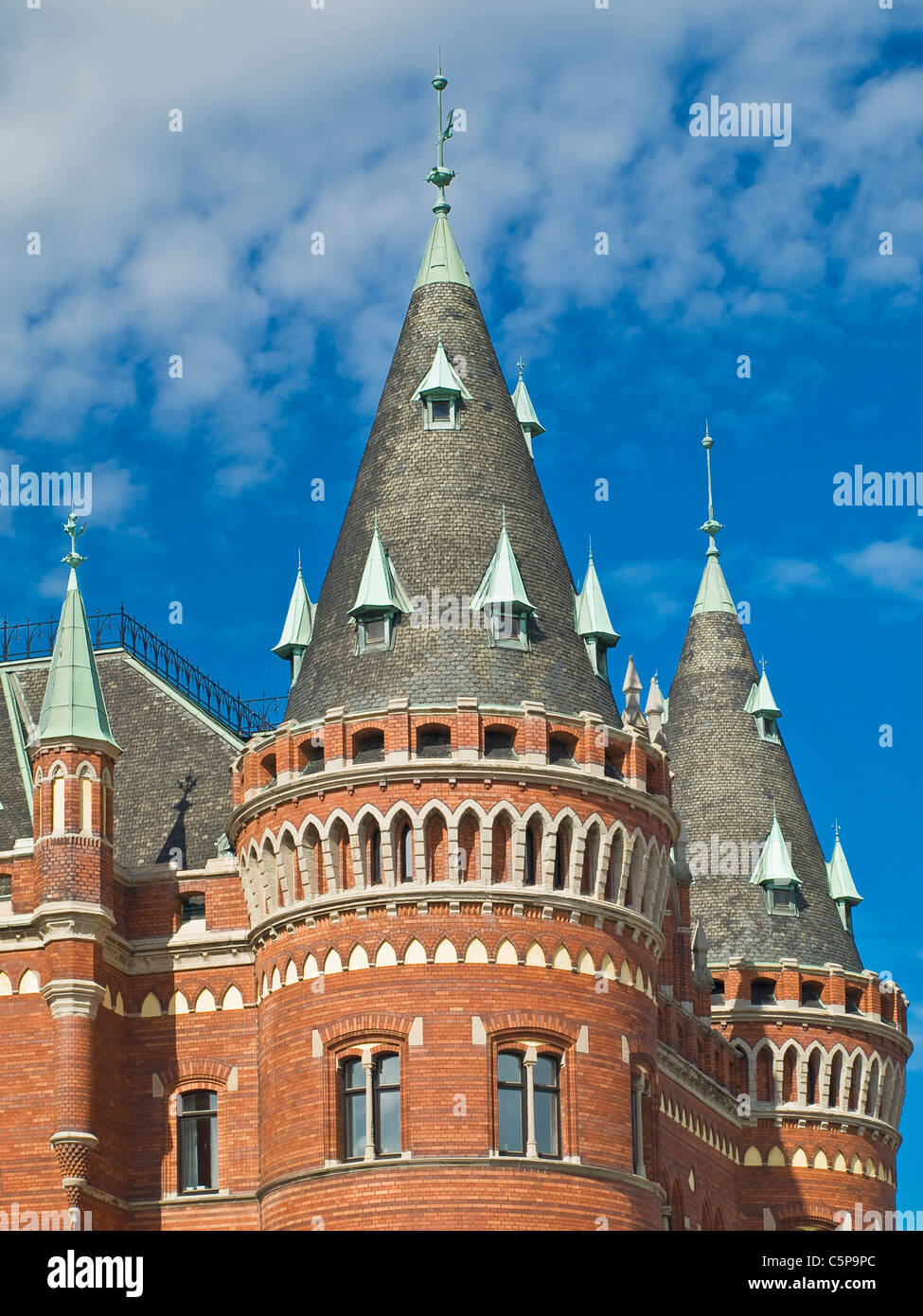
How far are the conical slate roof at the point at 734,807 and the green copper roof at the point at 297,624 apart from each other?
55.4ft

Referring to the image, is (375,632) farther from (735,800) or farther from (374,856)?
(735,800)

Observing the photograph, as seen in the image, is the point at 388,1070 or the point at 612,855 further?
the point at 612,855

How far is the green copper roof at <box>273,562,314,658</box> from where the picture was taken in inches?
2399

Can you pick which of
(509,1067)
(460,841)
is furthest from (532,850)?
(509,1067)

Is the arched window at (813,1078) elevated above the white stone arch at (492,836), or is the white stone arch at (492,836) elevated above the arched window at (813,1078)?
the white stone arch at (492,836)

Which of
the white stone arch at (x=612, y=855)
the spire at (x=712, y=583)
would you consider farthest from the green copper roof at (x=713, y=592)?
the white stone arch at (x=612, y=855)

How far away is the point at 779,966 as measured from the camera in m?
71.7

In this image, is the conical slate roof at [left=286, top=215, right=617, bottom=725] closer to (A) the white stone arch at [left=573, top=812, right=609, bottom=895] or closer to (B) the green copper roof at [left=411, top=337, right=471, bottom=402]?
(B) the green copper roof at [left=411, top=337, right=471, bottom=402]

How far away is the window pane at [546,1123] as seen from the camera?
174 feet

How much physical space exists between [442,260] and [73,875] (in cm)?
1668

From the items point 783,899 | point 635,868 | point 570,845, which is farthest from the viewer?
point 783,899

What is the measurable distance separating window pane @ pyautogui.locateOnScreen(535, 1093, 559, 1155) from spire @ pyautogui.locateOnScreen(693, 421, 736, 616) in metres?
27.9

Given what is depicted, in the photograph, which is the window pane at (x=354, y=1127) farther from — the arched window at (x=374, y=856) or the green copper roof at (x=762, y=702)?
the green copper roof at (x=762, y=702)

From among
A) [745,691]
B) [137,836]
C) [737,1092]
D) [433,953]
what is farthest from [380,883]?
[745,691]
